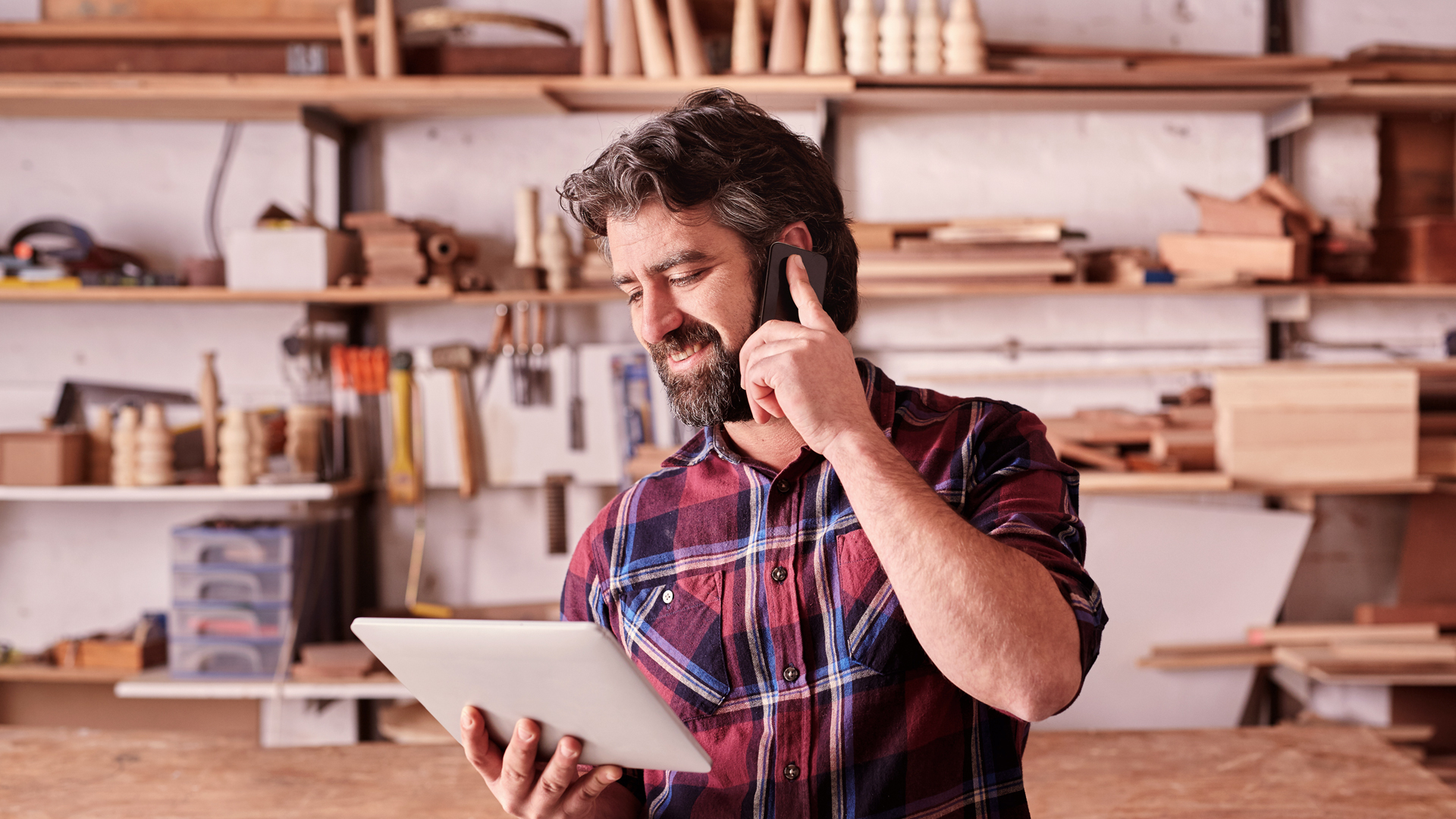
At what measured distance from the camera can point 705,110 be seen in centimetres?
128

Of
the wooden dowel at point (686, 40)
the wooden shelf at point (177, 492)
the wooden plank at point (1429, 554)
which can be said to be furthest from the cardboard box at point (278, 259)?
the wooden plank at point (1429, 554)

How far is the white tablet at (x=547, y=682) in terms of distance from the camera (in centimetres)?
88

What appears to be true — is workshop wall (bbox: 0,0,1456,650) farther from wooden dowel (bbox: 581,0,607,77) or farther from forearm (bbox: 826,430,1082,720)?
forearm (bbox: 826,430,1082,720)

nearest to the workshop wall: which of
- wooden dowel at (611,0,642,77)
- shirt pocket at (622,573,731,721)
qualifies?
wooden dowel at (611,0,642,77)

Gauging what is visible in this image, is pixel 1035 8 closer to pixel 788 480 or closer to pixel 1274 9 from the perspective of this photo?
pixel 1274 9

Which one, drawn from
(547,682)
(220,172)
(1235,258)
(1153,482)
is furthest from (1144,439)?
(220,172)

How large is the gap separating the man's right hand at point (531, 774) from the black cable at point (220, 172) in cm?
254

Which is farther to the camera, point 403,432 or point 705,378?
point 403,432

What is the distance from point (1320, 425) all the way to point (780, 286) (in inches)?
82.1

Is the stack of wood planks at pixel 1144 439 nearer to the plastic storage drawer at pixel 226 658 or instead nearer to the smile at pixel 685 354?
the smile at pixel 685 354

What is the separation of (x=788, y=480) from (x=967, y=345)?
1.96 metres

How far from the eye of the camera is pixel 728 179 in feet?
3.98

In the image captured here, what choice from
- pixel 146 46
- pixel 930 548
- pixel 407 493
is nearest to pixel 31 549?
pixel 407 493

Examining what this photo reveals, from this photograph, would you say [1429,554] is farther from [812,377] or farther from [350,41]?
[350,41]
